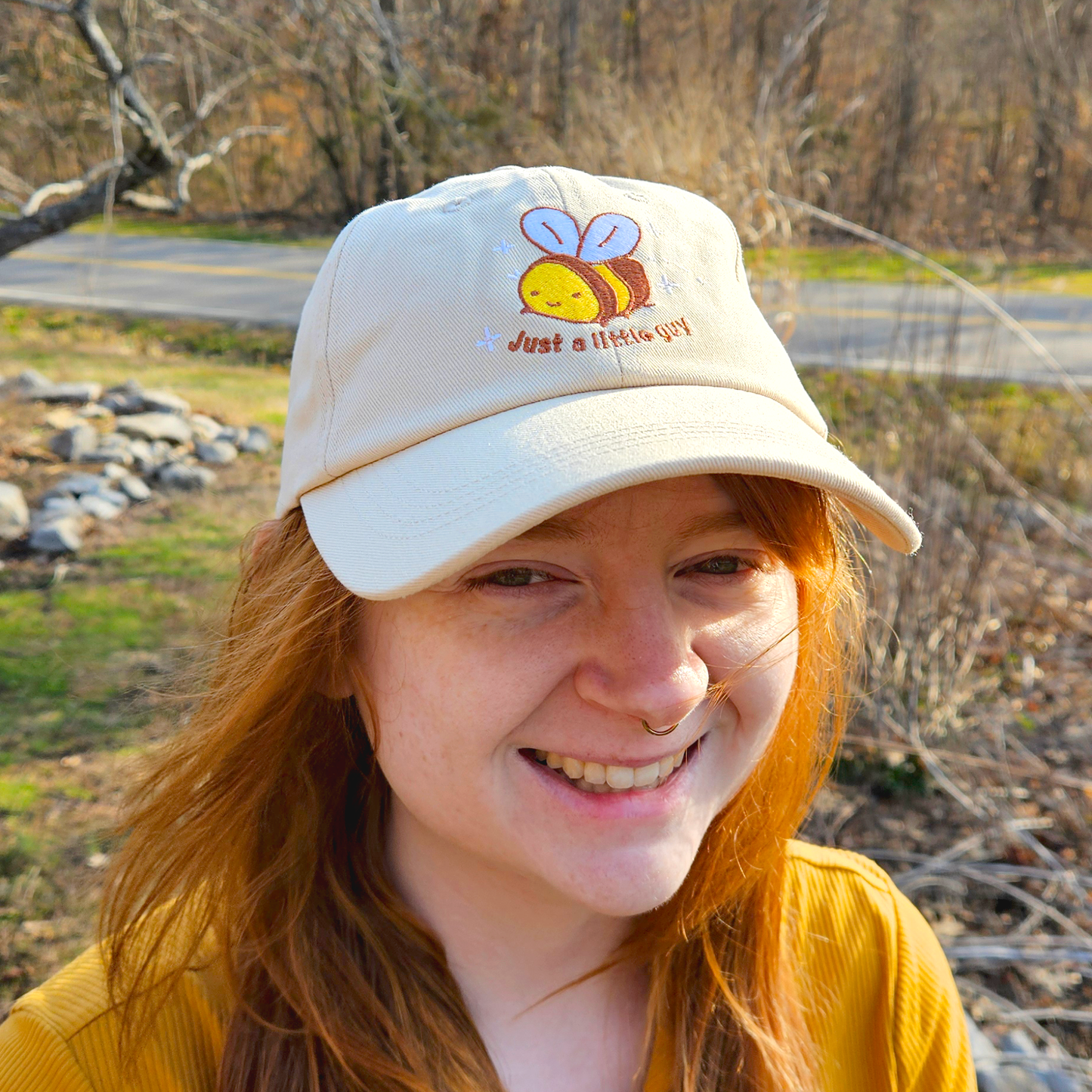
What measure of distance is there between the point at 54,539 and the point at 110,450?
1.12 metres

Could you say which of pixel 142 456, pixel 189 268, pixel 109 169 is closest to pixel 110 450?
pixel 142 456

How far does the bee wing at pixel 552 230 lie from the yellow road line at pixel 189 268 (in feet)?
37.7

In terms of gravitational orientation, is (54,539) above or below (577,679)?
below

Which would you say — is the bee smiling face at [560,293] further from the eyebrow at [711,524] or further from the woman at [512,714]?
the eyebrow at [711,524]

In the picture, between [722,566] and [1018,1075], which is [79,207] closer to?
[722,566]

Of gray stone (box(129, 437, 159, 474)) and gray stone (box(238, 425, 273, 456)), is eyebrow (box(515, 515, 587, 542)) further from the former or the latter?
gray stone (box(238, 425, 273, 456))

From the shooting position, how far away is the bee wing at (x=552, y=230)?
119cm

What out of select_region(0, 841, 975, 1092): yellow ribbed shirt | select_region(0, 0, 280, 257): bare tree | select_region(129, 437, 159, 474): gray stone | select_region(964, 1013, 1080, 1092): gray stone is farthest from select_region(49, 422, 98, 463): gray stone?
select_region(964, 1013, 1080, 1092): gray stone

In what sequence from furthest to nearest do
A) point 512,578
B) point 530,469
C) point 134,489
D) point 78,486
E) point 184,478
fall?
point 184,478 → point 134,489 → point 78,486 → point 512,578 → point 530,469

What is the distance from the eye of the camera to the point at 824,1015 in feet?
5.08

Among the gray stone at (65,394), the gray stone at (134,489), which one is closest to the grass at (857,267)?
the gray stone at (134,489)

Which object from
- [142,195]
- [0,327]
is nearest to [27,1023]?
[142,195]

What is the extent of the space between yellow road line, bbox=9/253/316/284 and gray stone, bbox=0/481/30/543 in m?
7.28

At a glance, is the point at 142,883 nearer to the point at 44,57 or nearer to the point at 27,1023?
the point at 27,1023
